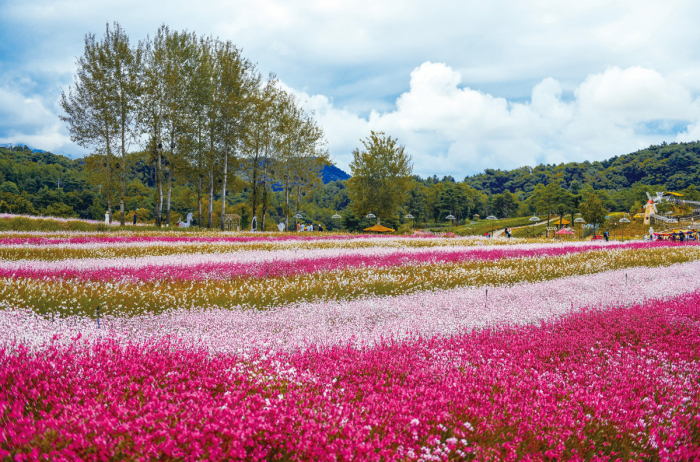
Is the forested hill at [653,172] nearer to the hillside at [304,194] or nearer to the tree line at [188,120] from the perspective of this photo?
the hillside at [304,194]

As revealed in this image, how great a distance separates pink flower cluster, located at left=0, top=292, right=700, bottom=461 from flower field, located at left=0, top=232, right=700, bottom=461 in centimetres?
2

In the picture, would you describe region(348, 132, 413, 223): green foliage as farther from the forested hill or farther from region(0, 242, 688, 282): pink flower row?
the forested hill

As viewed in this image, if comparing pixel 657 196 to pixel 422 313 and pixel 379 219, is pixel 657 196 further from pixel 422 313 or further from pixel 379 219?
pixel 422 313

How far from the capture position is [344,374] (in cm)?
380

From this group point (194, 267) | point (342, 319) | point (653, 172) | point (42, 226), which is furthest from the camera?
point (653, 172)

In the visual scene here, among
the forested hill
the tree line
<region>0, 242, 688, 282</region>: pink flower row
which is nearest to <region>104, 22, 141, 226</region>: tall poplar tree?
the tree line

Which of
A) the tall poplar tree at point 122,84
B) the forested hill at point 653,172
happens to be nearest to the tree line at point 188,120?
the tall poplar tree at point 122,84

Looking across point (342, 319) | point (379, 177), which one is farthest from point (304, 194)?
point (342, 319)

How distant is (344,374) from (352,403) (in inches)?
32.7

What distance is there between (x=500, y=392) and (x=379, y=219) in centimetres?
4342

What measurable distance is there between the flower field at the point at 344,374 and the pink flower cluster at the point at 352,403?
17mm

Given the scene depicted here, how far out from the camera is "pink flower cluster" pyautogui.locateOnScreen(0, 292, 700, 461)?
7.65 feet

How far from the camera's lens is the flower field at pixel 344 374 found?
2.43 meters

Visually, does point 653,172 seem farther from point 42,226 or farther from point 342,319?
point 42,226
